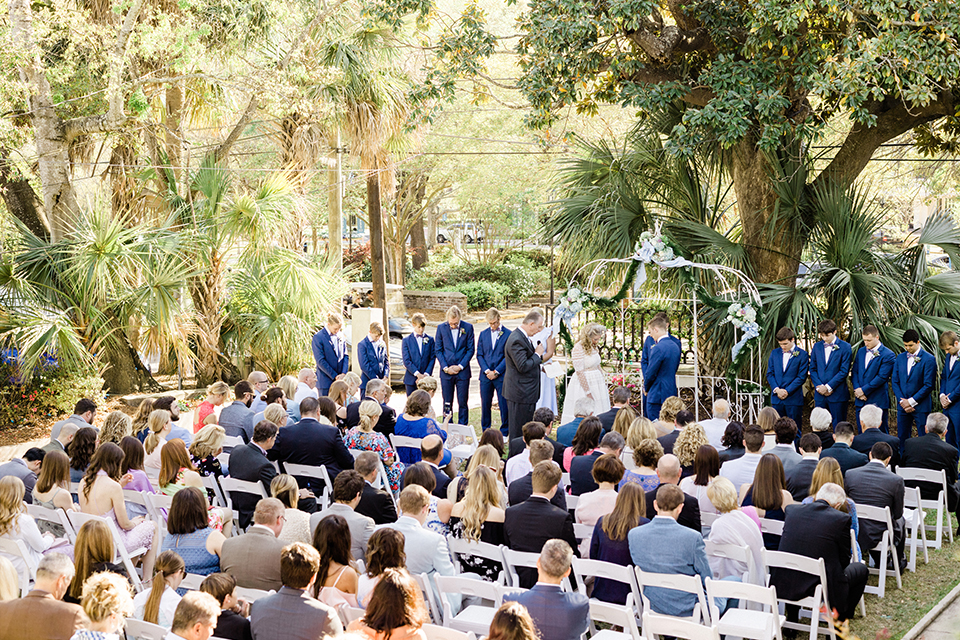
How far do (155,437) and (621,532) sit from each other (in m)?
4.33

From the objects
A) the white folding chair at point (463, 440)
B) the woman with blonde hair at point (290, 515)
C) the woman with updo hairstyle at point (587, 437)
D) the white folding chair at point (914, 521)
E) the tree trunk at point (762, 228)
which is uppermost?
the tree trunk at point (762, 228)

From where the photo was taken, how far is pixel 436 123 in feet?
95.5

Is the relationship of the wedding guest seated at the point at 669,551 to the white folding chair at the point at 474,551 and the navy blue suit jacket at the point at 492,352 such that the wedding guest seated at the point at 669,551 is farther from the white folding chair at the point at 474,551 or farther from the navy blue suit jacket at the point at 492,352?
the navy blue suit jacket at the point at 492,352

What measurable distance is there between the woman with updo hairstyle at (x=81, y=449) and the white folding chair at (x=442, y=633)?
4.08 m

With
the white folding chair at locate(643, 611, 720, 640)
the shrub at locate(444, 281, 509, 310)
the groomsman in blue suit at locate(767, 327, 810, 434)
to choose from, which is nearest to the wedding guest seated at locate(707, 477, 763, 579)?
the white folding chair at locate(643, 611, 720, 640)

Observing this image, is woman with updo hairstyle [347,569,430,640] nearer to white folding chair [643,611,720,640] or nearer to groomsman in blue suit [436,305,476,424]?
white folding chair [643,611,720,640]

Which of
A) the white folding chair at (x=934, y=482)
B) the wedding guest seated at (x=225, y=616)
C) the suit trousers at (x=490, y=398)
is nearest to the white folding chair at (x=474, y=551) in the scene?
the wedding guest seated at (x=225, y=616)

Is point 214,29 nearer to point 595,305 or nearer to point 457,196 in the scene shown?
point 595,305

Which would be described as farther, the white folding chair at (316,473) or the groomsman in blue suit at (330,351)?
the groomsman in blue suit at (330,351)

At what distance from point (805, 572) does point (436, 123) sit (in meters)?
24.8

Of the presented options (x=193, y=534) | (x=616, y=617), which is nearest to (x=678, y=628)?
(x=616, y=617)

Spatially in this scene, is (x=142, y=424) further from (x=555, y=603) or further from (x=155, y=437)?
(x=555, y=603)

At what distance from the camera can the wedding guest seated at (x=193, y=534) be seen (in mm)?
5766

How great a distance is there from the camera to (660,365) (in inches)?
415
